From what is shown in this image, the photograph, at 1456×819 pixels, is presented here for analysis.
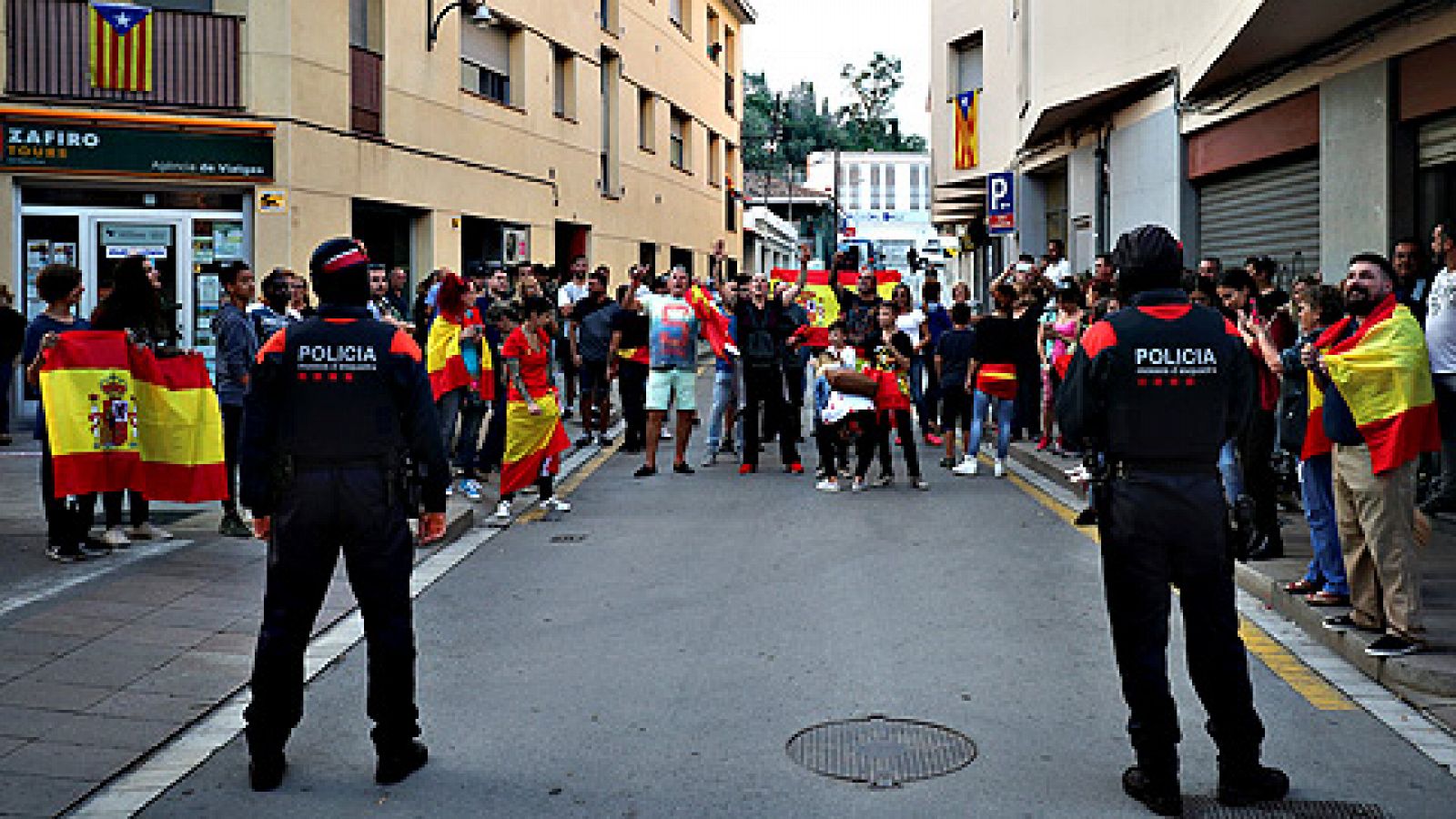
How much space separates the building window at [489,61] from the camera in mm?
24016

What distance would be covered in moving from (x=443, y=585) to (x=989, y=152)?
26314mm

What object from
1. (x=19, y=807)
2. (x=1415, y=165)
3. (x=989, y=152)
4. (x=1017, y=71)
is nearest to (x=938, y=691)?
(x=19, y=807)

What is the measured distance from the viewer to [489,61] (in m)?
25.0

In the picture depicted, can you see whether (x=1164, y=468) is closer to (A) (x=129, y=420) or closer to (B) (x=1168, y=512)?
(B) (x=1168, y=512)

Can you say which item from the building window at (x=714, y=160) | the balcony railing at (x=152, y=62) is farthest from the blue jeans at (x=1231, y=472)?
the building window at (x=714, y=160)

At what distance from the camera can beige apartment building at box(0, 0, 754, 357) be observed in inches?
672

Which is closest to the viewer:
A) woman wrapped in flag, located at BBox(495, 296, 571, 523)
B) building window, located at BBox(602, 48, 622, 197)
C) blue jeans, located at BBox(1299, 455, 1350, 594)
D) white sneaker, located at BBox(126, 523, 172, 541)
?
blue jeans, located at BBox(1299, 455, 1350, 594)

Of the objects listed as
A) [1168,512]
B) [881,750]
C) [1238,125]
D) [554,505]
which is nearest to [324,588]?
[881,750]

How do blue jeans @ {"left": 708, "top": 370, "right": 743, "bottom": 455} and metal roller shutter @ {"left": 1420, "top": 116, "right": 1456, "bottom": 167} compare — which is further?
blue jeans @ {"left": 708, "top": 370, "right": 743, "bottom": 455}

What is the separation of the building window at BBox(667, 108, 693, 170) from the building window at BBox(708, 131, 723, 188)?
3.32 meters

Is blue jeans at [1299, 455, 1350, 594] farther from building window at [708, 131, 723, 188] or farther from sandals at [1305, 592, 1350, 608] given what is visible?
building window at [708, 131, 723, 188]

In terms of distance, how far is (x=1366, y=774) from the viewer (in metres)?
5.18

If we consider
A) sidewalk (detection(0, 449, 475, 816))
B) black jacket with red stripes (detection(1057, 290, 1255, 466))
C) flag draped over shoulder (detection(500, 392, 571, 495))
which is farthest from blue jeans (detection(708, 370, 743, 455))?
black jacket with red stripes (detection(1057, 290, 1255, 466))

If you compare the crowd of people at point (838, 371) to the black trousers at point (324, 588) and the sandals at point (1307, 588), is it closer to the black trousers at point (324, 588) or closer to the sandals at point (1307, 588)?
the sandals at point (1307, 588)
